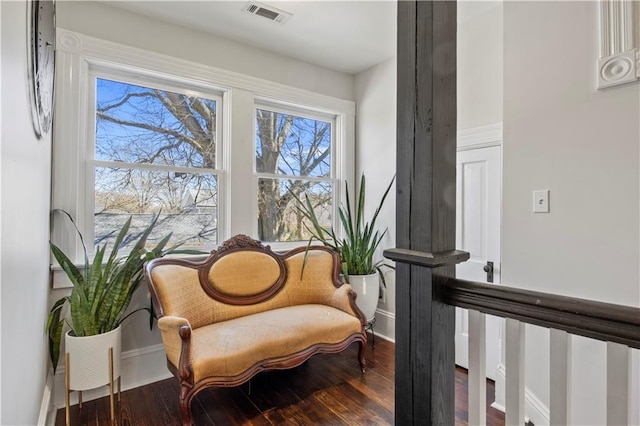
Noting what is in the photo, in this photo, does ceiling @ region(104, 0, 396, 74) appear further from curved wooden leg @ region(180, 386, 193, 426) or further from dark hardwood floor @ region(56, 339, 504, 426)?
dark hardwood floor @ region(56, 339, 504, 426)

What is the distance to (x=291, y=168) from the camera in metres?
3.46

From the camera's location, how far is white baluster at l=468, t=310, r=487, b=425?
100cm

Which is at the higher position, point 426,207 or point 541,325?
point 426,207

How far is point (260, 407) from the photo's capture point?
2186 millimetres

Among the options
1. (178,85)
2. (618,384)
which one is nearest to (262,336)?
(618,384)

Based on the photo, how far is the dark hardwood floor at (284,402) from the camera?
205 centimetres

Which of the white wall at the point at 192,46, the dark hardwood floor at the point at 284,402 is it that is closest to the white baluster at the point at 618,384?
the dark hardwood floor at the point at 284,402

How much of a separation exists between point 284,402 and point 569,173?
218 centimetres

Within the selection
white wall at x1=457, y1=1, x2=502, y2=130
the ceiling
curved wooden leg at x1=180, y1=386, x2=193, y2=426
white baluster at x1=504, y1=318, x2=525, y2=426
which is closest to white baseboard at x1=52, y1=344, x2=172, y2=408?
curved wooden leg at x1=180, y1=386, x2=193, y2=426

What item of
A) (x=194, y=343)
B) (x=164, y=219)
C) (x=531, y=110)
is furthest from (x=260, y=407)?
(x=531, y=110)

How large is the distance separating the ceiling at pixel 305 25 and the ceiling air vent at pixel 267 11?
0.03 metres

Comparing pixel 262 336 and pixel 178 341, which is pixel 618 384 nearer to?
pixel 262 336

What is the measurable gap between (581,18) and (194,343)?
9.11ft

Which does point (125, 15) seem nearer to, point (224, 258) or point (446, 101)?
point (224, 258)
